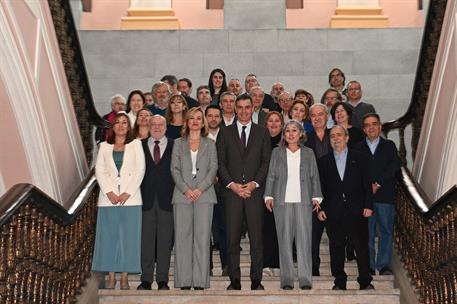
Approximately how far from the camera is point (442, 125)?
9.38 m

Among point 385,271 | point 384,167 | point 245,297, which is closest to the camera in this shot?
A: point 245,297

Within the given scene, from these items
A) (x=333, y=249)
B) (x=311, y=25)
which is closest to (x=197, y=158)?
(x=333, y=249)

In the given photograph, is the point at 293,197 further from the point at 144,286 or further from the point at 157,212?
the point at 144,286

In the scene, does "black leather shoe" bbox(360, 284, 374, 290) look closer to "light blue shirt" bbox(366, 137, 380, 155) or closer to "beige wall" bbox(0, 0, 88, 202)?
"light blue shirt" bbox(366, 137, 380, 155)

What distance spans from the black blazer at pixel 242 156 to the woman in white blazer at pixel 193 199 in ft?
0.37

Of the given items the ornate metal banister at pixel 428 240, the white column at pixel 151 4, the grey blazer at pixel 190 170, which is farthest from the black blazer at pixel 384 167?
the white column at pixel 151 4

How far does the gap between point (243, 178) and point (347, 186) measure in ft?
3.00

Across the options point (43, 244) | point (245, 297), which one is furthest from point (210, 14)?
point (43, 244)

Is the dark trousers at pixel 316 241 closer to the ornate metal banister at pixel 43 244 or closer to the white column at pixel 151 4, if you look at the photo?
the ornate metal banister at pixel 43 244

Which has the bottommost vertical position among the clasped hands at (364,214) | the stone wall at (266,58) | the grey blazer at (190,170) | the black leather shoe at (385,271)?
the black leather shoe at (385,271)

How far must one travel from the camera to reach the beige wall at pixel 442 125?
9.03m

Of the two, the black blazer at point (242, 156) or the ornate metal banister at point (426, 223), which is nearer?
the ornate metal banister at point (426, 223)

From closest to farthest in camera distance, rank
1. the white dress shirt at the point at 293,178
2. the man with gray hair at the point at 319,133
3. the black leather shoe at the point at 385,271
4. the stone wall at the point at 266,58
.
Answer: the white dress shirt at the point at 293,178, the black leather shoe at the point at 385,271, the man with gray hair at the point at 319,133, the stone wall at the point at 266,58

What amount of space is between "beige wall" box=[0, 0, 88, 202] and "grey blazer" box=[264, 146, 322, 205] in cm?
203
